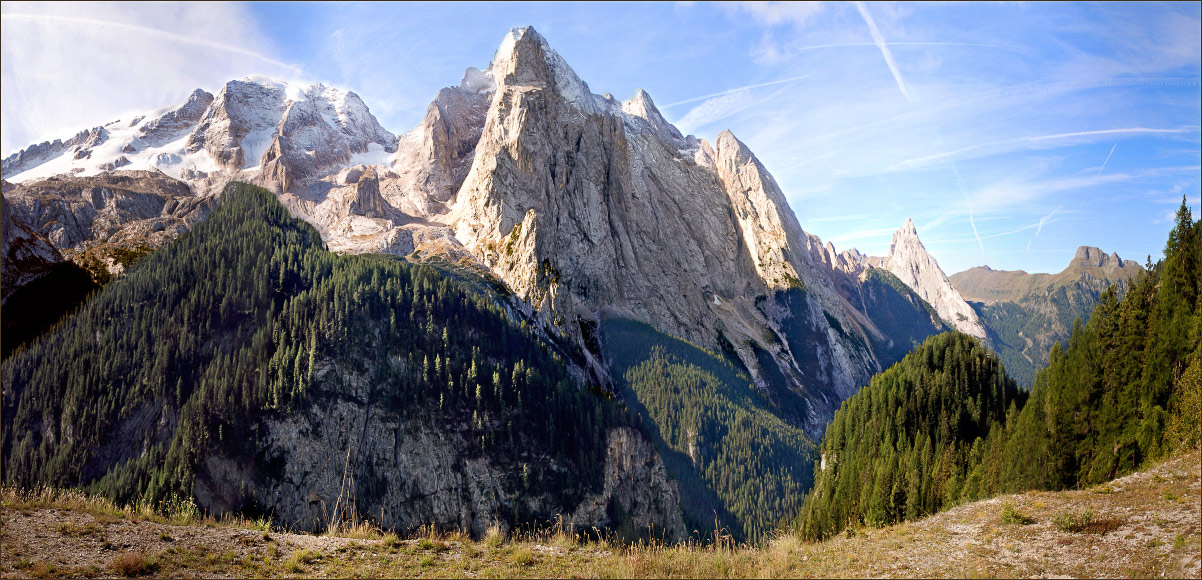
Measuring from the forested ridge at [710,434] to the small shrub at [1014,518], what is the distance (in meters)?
70.1

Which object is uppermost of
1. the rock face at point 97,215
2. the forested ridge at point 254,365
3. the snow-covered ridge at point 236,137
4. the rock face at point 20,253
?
the snow-covered ridge at point 236,137

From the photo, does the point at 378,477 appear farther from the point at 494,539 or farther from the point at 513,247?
the point at 513,247

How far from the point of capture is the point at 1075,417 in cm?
3309

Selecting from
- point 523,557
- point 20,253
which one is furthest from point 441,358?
point 523,557

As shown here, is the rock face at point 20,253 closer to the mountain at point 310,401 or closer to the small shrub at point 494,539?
the mountain at point 310,401

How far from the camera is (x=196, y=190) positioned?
112250 mm

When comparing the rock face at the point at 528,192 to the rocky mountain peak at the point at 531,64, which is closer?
the rock face at the point at 528,192

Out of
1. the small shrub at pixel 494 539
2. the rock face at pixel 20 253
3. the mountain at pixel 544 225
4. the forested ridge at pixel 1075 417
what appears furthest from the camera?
the mountain at pixel 544 225

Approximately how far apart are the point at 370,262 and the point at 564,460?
36660 millimetres

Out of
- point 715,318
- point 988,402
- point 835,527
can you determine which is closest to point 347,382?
point 835,527

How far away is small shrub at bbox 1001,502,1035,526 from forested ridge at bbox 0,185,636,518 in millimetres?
55942

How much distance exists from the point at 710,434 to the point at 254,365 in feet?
259

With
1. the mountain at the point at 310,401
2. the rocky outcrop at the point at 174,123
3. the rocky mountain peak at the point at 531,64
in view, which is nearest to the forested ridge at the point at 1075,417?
the mountain at the point at 310,401

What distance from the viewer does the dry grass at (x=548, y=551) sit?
13125 mm
